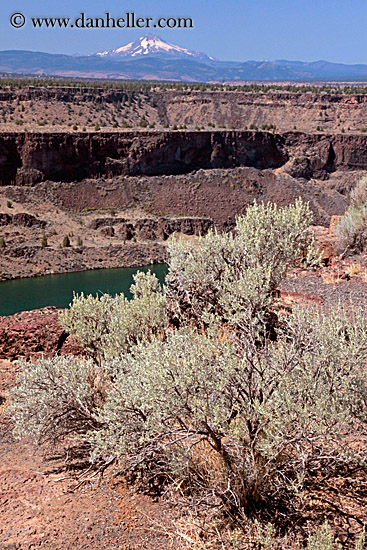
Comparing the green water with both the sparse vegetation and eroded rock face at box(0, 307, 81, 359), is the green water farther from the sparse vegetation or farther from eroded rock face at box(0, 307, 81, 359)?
the sparse vegetation

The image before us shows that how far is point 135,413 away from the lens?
21.6 ft

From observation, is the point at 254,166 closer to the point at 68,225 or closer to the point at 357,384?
the point at 68,225

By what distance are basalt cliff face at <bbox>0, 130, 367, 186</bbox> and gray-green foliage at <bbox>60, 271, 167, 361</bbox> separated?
4421cm

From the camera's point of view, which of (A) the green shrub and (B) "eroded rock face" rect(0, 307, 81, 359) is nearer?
(A) the green shrub

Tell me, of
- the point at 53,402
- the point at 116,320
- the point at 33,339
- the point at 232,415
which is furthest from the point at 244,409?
the point at 33,339

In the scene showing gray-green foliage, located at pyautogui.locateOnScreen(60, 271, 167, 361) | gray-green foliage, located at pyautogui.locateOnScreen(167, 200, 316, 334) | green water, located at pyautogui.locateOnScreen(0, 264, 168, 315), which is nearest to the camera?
gray-green foliage, located at pyautogui.locateOnScreen(60, 271, 167, 361)

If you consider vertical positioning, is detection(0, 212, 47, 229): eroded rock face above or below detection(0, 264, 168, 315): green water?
above

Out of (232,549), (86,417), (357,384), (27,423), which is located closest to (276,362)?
(357,384)

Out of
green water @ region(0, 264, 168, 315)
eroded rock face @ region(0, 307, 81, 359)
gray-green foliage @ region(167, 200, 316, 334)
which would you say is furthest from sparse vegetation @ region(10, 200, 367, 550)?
green water @ region(0, 264, 168, 315)

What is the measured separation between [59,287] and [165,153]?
905 inches

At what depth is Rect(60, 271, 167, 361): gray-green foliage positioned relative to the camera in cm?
923

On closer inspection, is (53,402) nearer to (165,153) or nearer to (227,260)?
(227,260)

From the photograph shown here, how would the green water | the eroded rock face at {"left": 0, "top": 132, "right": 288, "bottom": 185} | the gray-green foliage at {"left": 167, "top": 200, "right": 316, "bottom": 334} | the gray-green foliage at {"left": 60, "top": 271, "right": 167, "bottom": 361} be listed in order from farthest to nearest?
the eroded rock face at {"left": 0, "top": 132, "right": 288, "bottom": 185}, the green water, the gray-green foliage at {"left": 167, "top": 200, "right": 316, "bottom": 334}, the gray-green foliage at {"left": 60, "top": 271, "right": 167, "bottom": 361}

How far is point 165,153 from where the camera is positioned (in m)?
57.3
